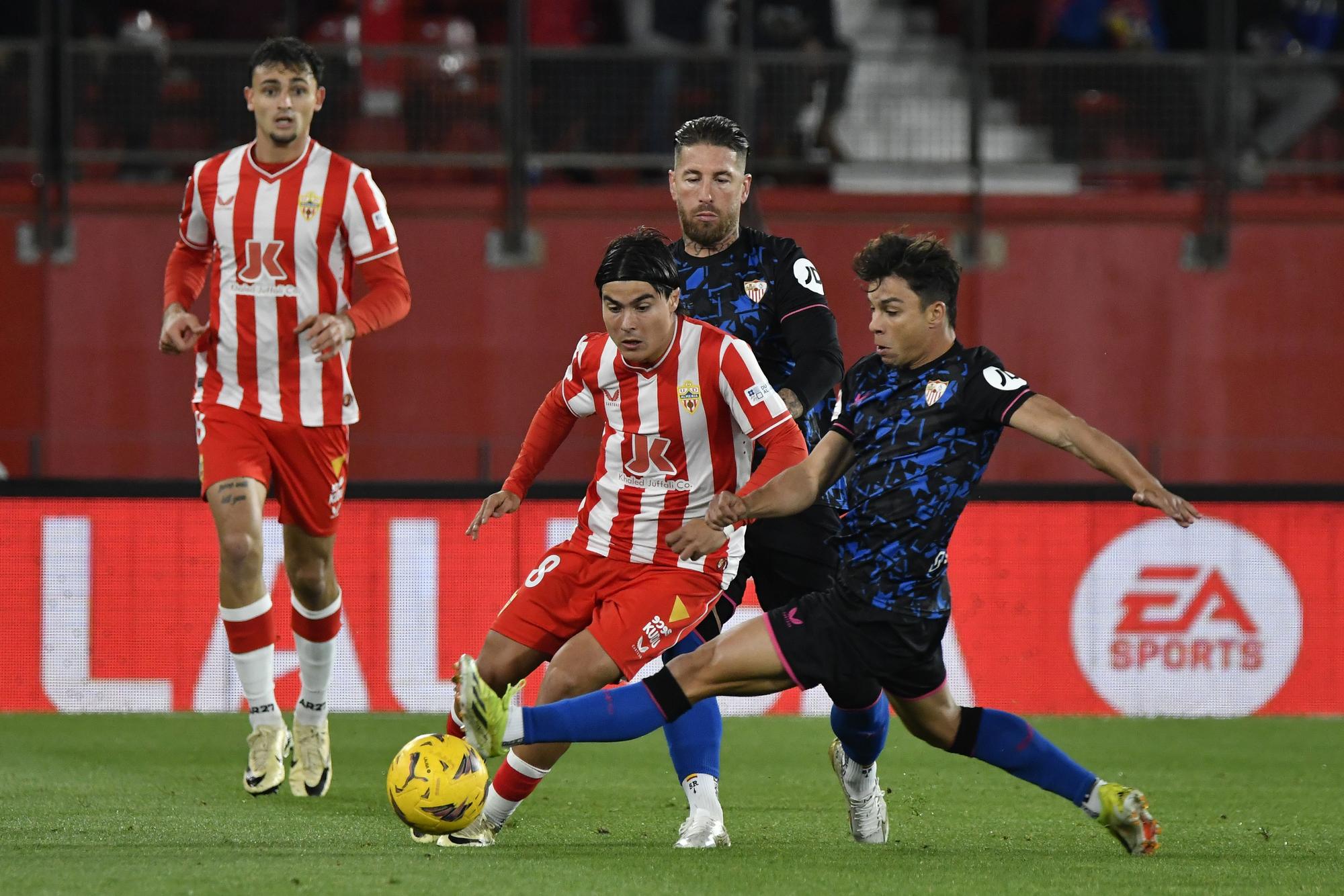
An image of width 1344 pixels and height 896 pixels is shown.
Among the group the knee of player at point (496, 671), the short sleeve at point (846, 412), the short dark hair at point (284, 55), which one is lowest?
the knee of player at point (496, 671)

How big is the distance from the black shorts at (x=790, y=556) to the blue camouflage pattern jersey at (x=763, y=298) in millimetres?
92

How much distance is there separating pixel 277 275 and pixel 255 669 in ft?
4.41

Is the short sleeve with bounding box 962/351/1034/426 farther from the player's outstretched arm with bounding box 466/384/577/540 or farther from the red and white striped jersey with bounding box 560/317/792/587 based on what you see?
the player's outstretched arm with bounding box 466/384/577/540

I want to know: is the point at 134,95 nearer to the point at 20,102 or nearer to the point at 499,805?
the point at 20,102

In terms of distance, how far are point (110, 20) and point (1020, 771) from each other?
38.1ft

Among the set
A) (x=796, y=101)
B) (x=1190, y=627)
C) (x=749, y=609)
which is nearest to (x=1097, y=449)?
(x=749, y=609)

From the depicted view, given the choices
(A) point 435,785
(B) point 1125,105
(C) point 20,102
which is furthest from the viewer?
(B) point 1125,105

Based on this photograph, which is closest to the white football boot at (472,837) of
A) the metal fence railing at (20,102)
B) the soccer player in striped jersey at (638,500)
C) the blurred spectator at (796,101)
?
the soccer player in striped jersey at (638,500)

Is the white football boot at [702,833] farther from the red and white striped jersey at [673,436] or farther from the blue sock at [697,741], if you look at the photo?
the red and white striped jersey at [673,436]

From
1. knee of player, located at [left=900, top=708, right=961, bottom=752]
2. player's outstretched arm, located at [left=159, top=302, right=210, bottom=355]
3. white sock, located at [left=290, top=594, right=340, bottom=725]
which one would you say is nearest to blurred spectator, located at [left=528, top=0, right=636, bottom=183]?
white sock, located at [left=290, top=594, right=340, bottom=725]

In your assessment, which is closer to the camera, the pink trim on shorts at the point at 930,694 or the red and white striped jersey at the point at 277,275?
the pink trim on shorts at the point at 930,694

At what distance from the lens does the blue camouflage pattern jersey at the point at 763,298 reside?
5.46 meters

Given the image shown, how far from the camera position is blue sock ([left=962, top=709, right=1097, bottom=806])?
4.96m

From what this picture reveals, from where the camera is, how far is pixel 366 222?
624 cm
